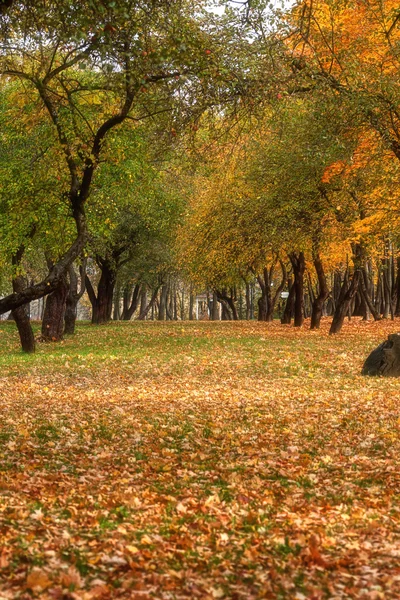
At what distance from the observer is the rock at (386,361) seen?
61.9 feet

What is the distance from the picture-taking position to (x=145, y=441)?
10.8 m

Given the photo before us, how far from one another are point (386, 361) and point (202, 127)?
8324mm

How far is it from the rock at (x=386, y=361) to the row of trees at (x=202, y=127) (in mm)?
5237

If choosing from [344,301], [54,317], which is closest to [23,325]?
[54,317]

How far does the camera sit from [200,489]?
8273 mm

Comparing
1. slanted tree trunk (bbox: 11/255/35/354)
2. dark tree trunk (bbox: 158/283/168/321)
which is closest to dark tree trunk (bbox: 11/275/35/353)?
slanted tree trunk (bbox: 11/255/35/354)

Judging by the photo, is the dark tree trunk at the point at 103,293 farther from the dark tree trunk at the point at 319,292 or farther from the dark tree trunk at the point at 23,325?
the dark tree trunk at the point at 23,325

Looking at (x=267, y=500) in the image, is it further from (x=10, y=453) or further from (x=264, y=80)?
(x=264, y=80)

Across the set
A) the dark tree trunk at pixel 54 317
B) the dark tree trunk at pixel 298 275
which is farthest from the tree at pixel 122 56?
the dark tree trunk at pixel 298 275

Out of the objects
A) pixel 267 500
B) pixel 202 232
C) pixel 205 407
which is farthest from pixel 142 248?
pixel 267 500

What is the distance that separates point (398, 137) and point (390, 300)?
31238mm

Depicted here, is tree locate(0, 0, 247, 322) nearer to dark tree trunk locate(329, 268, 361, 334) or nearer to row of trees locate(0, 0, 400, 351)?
row of trees locate(0, 0, 400, 351)

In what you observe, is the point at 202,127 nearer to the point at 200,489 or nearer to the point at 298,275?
the point at 200,489

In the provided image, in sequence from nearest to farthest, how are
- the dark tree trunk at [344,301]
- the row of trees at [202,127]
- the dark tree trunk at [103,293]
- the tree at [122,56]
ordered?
the tree at [122,56] → the row of trees at [202,127] → the dark tree trunk at [344,301] → the dark tree trunk at [103,293]
